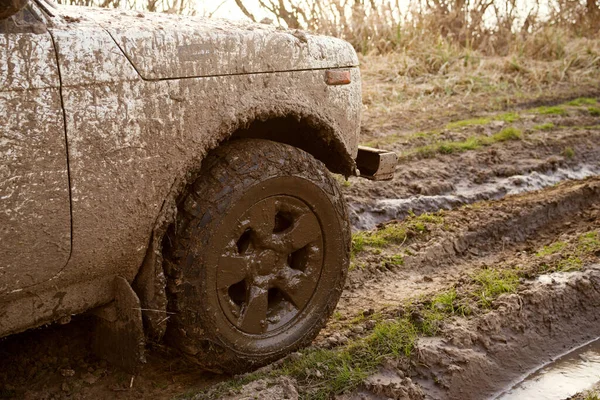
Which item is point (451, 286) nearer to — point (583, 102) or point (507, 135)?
point (507, 135)

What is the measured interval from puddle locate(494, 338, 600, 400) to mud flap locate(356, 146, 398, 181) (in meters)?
1.22

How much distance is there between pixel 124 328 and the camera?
2.59 meters

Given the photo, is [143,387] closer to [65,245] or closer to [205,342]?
[205,342]

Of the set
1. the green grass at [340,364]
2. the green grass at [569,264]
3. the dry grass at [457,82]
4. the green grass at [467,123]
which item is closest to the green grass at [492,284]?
the green grass at [569,264]

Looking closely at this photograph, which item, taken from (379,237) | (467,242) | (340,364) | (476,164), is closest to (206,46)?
(340,364)

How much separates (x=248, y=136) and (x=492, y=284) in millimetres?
1737

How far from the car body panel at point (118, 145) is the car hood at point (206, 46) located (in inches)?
1.1

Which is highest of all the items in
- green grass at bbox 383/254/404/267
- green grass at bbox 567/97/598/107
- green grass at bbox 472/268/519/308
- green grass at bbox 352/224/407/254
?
green grass at bbox 567/97/598/107

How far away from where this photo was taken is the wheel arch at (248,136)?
8.41 ft

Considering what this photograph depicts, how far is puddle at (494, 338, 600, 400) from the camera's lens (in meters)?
3.29

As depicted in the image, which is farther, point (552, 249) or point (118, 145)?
point (552, 249)

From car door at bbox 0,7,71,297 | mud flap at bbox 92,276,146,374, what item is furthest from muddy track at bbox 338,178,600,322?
car door at bbox 0,7,71,297

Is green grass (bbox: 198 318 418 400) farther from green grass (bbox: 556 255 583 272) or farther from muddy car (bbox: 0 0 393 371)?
green grass (bbox: 556 255 583 272)

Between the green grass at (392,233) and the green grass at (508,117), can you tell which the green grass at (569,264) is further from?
the green grass at (508,117)
